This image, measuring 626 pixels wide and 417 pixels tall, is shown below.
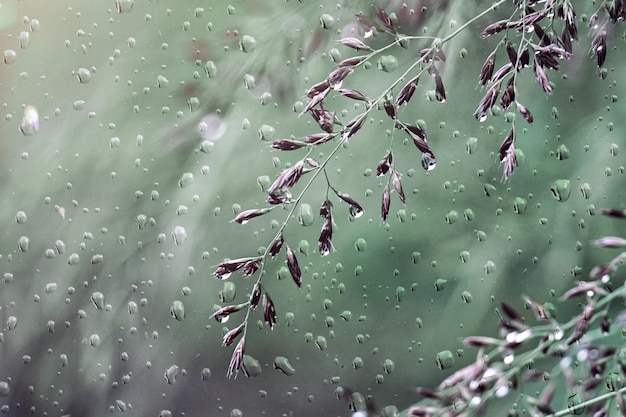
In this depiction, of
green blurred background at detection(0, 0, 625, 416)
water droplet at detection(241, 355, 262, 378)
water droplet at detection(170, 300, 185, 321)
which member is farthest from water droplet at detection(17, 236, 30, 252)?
water droplet at detection(241, 355, 262, 378)

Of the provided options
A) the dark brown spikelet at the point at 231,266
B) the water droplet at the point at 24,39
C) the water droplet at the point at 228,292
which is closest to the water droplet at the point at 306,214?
the water droplet at the point at 228,292

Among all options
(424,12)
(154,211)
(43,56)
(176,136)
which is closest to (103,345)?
(154,211)

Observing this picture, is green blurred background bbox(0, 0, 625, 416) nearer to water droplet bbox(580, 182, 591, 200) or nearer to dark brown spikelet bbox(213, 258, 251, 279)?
water droplet bbox(580, 182, 591, 200)

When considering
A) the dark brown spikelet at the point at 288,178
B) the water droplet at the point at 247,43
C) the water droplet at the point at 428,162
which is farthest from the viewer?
the water droplet at the point at 247,43

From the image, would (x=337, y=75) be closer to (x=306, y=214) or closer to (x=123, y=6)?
(x=306, y=214)

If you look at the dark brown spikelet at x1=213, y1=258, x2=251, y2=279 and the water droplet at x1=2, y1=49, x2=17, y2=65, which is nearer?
the dark brown spikelet at x1=213, y1=258, x2=251, y2=279

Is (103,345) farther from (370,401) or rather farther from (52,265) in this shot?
(370,401)

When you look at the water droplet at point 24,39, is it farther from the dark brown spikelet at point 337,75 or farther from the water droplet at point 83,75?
the dark brown spikelet at point 337,75
